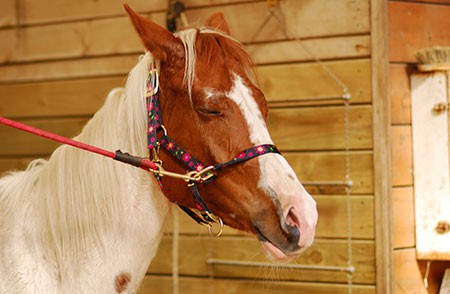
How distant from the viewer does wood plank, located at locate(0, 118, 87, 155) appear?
2.76m

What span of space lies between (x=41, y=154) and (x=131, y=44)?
2.36 ft

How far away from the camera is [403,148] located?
226 cm

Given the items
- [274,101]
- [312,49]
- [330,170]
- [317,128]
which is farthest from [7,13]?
[330,170]

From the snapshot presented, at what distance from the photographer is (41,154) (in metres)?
2.81

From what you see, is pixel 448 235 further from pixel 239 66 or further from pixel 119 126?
pixel 119 126

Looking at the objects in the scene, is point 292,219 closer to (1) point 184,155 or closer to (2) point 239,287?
(1) point 184,155

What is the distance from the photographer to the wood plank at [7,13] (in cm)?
291

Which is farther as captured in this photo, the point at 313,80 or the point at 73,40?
the point at 73,40

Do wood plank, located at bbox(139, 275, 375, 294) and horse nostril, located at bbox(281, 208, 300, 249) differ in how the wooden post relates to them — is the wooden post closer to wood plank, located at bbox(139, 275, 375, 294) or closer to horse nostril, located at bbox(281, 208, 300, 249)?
wood plank, located at bbox(139, 275, 375, 294)

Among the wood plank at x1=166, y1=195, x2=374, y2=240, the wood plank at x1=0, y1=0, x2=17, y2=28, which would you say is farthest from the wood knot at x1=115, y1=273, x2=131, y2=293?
the wood plank at x1=0, y1=0, x2=17, y2=28

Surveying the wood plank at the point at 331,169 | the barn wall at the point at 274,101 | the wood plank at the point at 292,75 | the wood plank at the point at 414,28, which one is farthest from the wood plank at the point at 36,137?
the wood plank at the point at 414,28

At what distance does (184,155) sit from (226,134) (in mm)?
112

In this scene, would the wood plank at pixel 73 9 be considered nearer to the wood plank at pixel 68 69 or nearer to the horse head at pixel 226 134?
the wood plank at pixel 68 69

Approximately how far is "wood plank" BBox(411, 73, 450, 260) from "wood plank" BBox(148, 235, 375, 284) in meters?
0.23
